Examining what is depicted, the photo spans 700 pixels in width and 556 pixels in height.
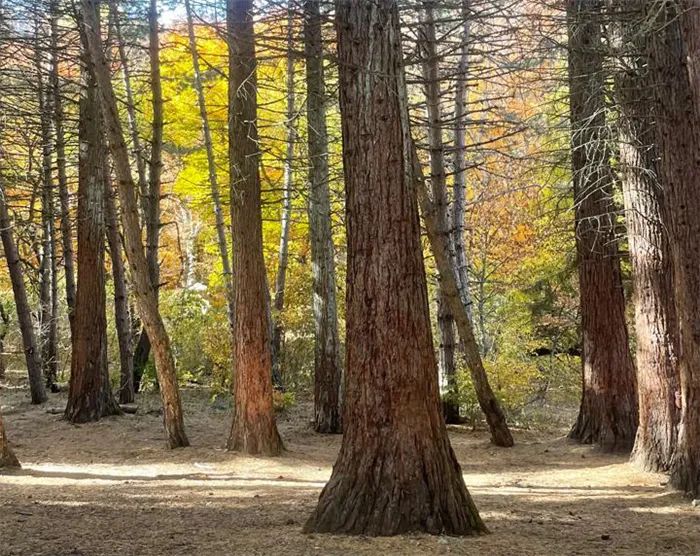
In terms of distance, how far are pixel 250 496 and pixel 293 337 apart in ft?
33.8

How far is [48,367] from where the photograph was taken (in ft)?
57.6

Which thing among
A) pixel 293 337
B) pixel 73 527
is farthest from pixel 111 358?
pixel 73 527

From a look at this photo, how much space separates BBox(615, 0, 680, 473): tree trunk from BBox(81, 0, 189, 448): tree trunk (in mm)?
6223

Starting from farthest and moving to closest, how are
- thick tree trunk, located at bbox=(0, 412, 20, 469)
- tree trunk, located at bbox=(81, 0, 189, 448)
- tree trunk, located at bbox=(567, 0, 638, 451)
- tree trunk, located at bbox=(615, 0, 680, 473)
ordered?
tree trunk, located at bbox=(567, 0, 638, 451)
tree trunk, located at bbox=(81, 0, 189, 448)
tree trunk, located at bbox=(615, 0, 680, 473)
thick tree trunk, located at bbox=(0, 412, 20, 469)

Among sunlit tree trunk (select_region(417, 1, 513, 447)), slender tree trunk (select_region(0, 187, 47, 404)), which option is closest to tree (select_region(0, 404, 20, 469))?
sunlit tree trunk (select_region(417, 1, 513, 447))

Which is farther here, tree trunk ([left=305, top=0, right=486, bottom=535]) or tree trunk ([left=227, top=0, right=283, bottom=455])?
tree trunk ([left=227, top=0, right=283, bottom=455])

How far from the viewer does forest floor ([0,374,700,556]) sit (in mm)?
5332

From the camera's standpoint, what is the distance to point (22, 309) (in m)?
14.5

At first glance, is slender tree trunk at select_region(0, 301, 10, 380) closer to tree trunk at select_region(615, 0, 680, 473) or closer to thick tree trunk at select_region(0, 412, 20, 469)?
thick tree trunk at select_region(0, 412, 20, 469)

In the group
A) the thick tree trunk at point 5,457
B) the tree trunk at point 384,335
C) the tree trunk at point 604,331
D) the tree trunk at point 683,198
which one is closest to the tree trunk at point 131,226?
the thick tree trunk at point 5,457

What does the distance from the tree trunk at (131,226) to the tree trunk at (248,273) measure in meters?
1.01

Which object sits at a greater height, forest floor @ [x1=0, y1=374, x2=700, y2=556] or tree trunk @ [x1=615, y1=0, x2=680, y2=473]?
tree trunk @ [x1=615, y1=0, x2=680, y2=473]

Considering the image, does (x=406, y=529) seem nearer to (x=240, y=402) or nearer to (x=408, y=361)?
(x=408, y=361)

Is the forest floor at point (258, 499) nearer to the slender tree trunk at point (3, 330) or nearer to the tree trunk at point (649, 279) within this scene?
the tree trunk at point (649, 279)
